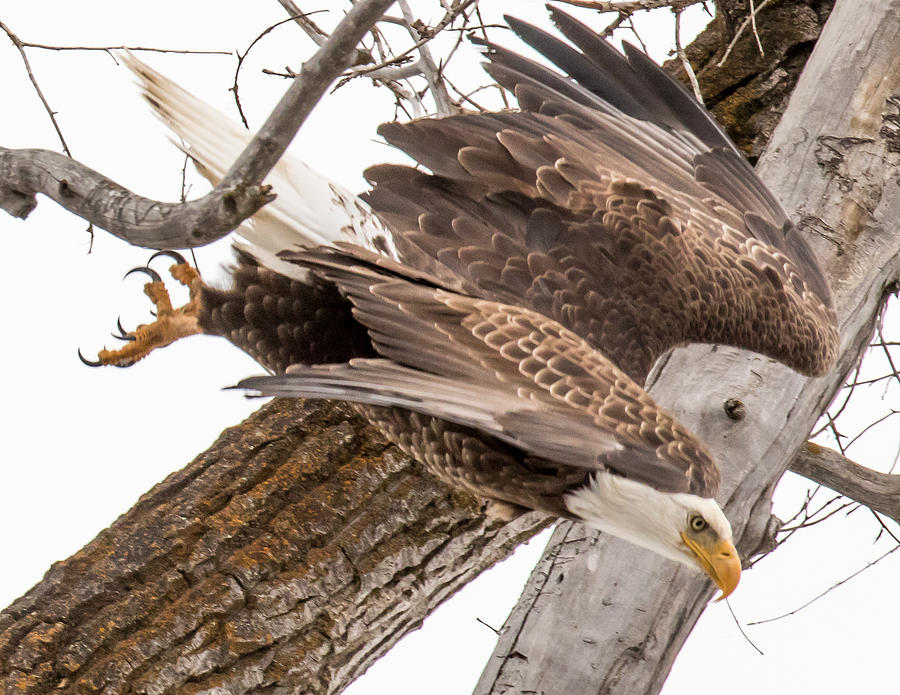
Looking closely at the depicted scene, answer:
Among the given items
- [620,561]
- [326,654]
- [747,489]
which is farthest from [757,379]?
[326,654]

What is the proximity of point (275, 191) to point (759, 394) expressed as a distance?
53.3 inches

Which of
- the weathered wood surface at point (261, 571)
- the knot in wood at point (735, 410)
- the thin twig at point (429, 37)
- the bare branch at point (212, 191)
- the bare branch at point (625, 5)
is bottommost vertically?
the weathered wood surface at point (261, 571)

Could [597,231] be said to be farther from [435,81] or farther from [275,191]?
[275,191]

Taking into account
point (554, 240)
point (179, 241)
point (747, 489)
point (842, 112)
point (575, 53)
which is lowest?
point (179, 241)

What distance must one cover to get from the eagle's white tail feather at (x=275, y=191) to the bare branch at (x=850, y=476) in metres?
1.47

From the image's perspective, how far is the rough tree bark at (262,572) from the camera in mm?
2586

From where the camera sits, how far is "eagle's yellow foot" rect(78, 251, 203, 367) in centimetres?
309

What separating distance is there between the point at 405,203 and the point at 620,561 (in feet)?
3.36

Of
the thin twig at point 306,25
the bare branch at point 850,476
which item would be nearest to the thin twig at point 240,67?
the thin twig at point 306,25

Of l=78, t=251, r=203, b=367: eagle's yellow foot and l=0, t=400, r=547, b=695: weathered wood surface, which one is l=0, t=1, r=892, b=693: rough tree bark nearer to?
l=0, t=400, r=547, b=695: weathered wood surface

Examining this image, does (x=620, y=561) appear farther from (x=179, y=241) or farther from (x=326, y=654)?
(x=179, y=241)

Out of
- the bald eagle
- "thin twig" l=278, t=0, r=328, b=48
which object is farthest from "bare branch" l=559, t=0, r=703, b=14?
"thin twig" l=278, t=0, r=328, b=48

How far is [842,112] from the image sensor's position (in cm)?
330

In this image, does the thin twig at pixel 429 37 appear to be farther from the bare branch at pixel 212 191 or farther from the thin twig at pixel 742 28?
the bare branch at pixel 212 191
